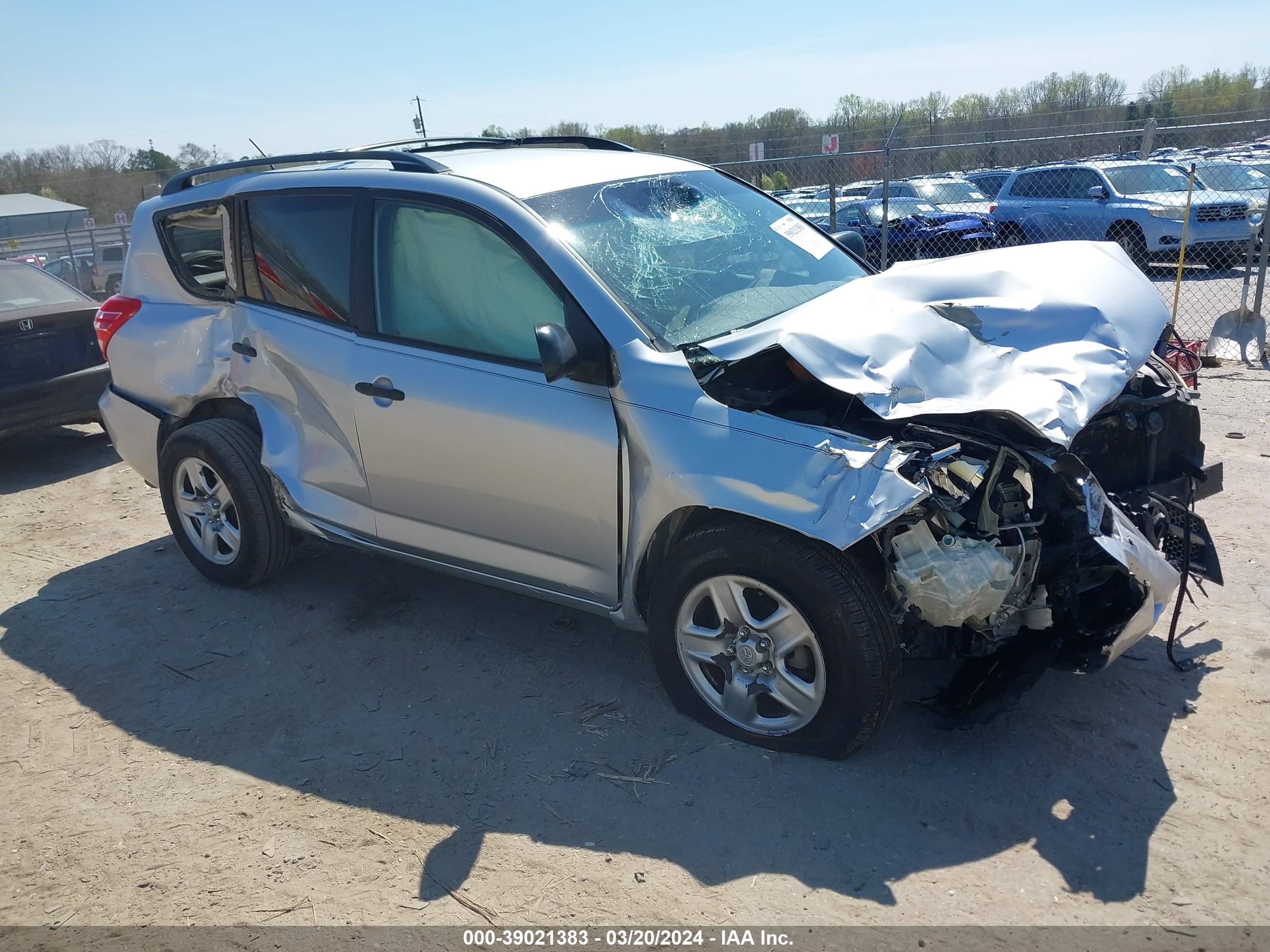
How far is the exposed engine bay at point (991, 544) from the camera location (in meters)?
2.98

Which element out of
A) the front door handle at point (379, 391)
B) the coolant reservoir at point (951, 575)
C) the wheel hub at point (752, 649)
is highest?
the front door handle at point (379, 391)

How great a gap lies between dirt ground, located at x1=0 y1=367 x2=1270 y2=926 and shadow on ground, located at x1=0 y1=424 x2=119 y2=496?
10.3ft

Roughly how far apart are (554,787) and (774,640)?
0.89 metres

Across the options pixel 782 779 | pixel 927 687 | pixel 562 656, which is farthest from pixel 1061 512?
pixel 562 656

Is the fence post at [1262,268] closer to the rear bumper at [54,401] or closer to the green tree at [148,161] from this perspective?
the rear bumper at [54,401]

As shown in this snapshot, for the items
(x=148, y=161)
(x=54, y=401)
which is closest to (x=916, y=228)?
(x=54, y=401)

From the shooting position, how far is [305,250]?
4.29 m

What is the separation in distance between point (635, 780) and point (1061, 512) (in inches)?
63.9

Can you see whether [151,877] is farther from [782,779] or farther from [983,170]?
[983,170]

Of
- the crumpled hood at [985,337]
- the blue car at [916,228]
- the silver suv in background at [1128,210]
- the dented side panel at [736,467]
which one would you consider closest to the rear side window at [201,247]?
the dented side panel at [736,467]

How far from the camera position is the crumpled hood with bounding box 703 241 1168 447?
3090mm

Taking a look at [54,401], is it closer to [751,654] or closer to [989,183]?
[751,654]

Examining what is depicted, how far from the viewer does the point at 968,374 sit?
10.6 ft

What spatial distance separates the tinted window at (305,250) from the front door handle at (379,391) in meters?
0.33
